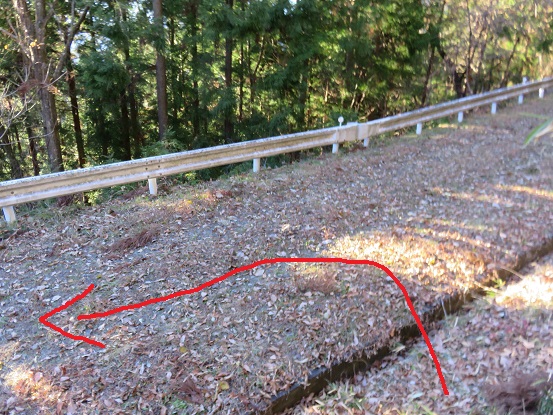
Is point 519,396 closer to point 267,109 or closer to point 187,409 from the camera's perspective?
point 187,409

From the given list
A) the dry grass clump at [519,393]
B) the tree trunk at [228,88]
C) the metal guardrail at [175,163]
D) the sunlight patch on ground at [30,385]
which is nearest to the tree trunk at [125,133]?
the tree trunk at [228,88]

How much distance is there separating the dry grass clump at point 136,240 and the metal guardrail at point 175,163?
1293mm

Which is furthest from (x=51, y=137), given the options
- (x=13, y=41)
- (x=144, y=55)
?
(x=144, y=55)

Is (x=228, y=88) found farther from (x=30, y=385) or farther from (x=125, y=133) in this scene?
(x=30, y=385)

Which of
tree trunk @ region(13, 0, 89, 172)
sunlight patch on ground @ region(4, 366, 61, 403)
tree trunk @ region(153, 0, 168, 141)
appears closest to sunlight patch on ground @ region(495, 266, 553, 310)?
sunlight patch on ground @ region(4, 366, 61, 403)

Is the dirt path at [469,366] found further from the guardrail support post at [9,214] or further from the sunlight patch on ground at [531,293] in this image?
the guardrail support post at [9,214]

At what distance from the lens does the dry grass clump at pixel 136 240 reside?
547 cm

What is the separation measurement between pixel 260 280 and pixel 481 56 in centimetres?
1655

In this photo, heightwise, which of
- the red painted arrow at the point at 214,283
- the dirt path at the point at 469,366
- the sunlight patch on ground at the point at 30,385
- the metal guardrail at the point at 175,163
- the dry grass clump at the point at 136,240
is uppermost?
the metal guardrail at the point at 175,163

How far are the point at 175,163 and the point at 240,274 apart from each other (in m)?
2.86

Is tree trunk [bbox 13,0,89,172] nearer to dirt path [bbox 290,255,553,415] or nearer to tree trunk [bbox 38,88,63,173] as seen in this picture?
tree trunk [bbox 38,88,63,173]

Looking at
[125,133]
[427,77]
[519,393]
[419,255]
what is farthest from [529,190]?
[125,133]

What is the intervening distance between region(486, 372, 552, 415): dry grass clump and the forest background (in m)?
10.1

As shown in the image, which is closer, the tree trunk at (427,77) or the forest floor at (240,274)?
the forest floor at (240,274)
